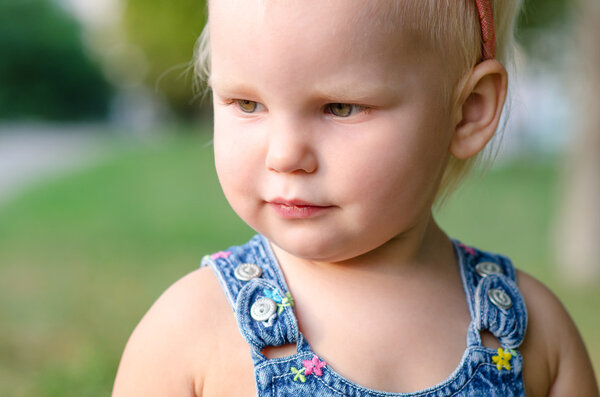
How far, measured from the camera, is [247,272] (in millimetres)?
1788

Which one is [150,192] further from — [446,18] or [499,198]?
[446,18]

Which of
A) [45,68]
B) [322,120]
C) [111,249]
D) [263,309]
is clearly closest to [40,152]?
[111,249]

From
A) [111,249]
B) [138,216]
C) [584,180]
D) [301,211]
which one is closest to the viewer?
[301,211]

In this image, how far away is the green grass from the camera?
178 inches

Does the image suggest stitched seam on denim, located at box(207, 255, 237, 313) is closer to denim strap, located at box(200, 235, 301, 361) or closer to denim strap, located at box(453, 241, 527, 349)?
denim strap, located at box(200, 235, 301, 361)

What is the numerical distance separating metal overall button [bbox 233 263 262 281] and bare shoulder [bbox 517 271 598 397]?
2.22 feet

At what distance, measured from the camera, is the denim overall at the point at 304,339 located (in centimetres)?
165

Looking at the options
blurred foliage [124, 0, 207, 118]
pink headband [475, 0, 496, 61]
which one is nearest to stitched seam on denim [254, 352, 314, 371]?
pink headband [475, 0, 496, 61]

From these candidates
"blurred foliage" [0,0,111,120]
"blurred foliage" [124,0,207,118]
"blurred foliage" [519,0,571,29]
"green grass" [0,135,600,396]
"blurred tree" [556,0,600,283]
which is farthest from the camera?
"blurred foliage" [0,0,111,120]

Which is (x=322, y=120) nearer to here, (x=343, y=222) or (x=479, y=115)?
(x=343, y=222)

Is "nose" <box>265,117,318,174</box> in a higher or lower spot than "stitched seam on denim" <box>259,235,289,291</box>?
higher

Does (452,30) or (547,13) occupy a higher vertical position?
(547,13)

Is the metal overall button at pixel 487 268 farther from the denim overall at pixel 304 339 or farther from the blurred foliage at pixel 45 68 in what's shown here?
the blurred foliage at pixel 45 68

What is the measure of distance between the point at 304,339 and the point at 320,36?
0.65 m
